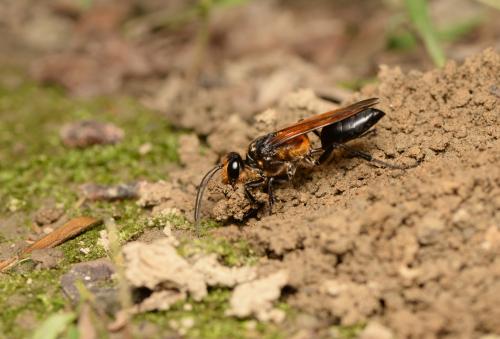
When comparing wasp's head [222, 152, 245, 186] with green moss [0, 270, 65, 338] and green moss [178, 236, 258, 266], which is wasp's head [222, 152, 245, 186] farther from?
green moss [0, 270, 65, 338]

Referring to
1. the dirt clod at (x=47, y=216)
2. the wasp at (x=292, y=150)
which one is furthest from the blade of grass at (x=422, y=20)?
the dirt clod at (x=47, y=216)

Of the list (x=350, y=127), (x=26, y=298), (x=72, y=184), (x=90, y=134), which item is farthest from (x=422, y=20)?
(x=26, y=298)

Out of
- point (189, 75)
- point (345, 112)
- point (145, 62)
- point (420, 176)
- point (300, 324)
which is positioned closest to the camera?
point (300, 324)

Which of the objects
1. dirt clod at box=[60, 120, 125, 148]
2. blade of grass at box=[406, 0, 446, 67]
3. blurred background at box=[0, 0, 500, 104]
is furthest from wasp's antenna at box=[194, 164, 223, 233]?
blade of grass at box=[406, 0, 446, 67]

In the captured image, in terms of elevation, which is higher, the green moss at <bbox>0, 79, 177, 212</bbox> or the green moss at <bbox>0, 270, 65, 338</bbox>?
the green moss at <bbox>0, 79, 177, 212</bbox>

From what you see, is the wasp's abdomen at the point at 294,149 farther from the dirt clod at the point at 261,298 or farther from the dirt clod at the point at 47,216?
the dirt clod at the point at 47,216

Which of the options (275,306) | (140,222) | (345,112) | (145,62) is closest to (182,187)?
(140,222)

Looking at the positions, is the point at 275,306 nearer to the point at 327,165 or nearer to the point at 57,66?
the point at 327,165

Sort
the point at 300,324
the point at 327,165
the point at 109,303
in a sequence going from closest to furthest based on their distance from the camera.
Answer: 1. the point at 300,324
2. the point at 109,303
3. the point at 327,165
